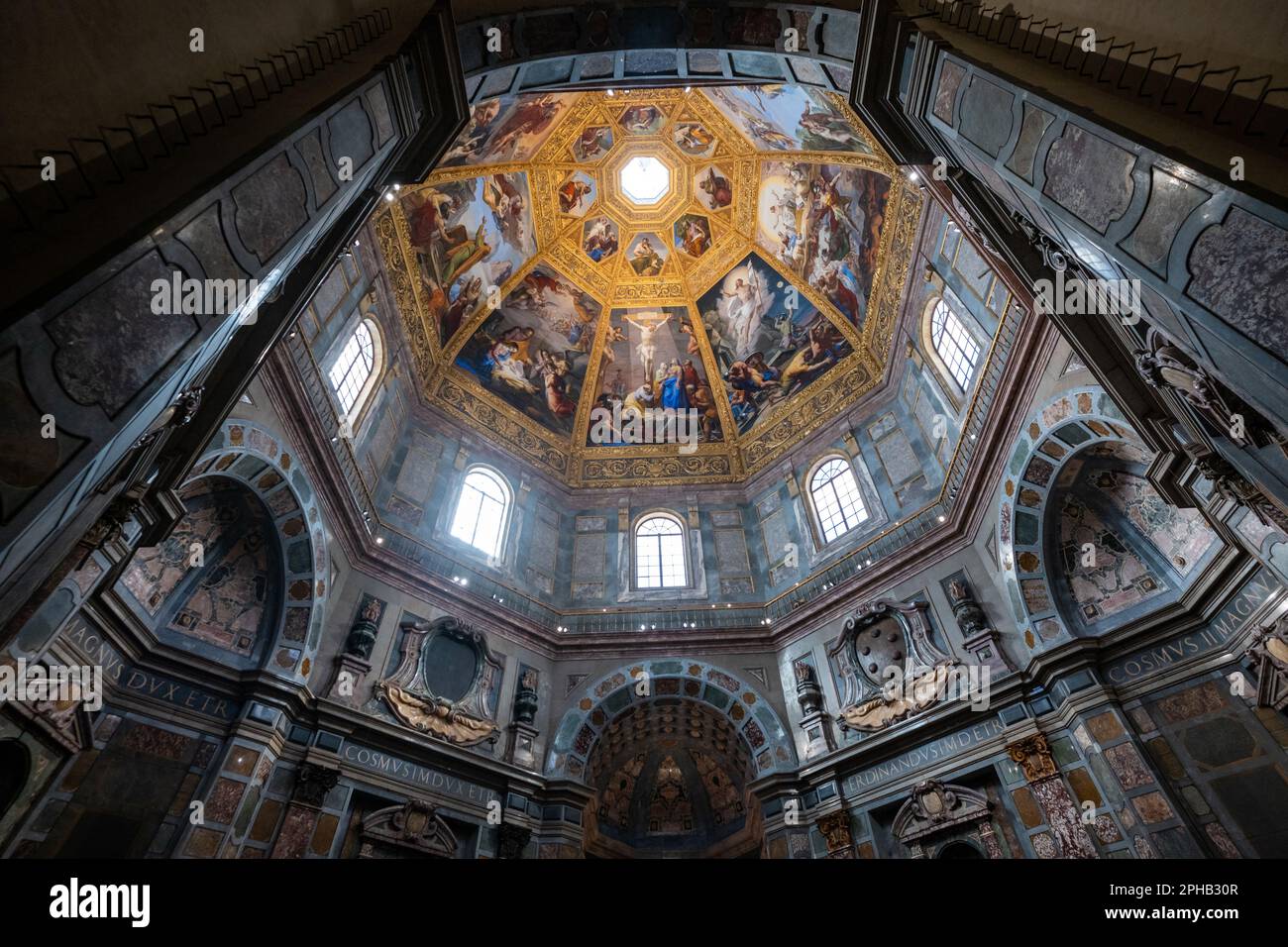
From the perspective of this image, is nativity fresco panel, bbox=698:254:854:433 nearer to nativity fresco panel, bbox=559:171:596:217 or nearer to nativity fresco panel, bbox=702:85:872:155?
nativity fresco panel, bbox=702:85:872:155

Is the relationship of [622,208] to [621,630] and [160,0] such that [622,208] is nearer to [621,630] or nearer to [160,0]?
[621,630]

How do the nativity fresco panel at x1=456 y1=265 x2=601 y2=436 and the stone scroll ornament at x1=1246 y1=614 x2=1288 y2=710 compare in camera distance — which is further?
the nativity fresco panel at x1=456 y1=265 x2=601 y2=436

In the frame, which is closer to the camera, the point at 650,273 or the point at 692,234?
the point at 692,234

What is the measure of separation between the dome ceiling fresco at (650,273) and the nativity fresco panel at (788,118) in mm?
64

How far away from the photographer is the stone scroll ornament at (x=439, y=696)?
11.7 meters

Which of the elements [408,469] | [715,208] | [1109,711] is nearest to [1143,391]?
[1109,711]

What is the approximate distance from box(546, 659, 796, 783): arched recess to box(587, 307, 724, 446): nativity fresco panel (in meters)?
8.04

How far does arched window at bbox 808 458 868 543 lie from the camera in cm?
1589

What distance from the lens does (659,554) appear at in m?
17.6

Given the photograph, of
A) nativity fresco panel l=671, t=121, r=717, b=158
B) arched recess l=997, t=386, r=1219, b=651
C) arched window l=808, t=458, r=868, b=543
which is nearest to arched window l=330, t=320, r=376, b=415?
arched window l=808, t=458, r=868, b=543

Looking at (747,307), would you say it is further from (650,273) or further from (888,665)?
(888,665)

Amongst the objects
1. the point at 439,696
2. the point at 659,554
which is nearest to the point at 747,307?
the point at 659,554

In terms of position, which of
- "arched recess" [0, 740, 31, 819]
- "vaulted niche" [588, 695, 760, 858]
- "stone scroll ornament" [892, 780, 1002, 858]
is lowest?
"arched recess" [0, 740, 31, 819]

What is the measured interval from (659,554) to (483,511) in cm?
498
